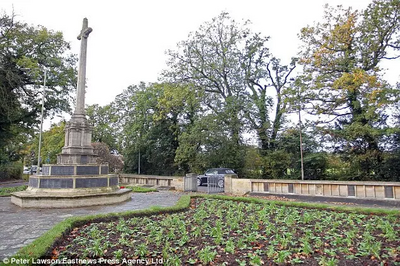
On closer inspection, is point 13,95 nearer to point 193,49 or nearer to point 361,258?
point 193,49

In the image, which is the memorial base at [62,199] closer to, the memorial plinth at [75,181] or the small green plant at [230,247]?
the memorial plinth at [75,181]

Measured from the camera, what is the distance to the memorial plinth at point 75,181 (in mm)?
9180

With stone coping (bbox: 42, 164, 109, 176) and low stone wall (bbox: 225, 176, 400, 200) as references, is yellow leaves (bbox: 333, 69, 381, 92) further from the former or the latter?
stone coping (bbox: 42, 164, 109, 176)

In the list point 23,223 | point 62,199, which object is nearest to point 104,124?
point 62,199

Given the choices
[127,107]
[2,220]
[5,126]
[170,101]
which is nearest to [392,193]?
→ [2,220]

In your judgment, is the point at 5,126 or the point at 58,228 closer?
the point at 58,228

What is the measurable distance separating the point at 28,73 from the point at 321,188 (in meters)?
23.5

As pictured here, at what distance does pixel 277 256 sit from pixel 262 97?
65.5 ft

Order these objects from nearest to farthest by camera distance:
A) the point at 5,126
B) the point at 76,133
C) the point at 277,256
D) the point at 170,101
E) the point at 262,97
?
the point at 277,256 < the point at 76,133 < the point at 170,101 < the point at 262,97 < the point at 5,126

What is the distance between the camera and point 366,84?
15.2 meters

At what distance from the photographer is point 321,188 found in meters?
11.4

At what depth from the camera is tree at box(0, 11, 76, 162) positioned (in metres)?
20.8

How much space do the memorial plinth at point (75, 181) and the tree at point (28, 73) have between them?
40.4 feet

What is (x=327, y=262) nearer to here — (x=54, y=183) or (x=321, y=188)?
(x=321, y=188)
